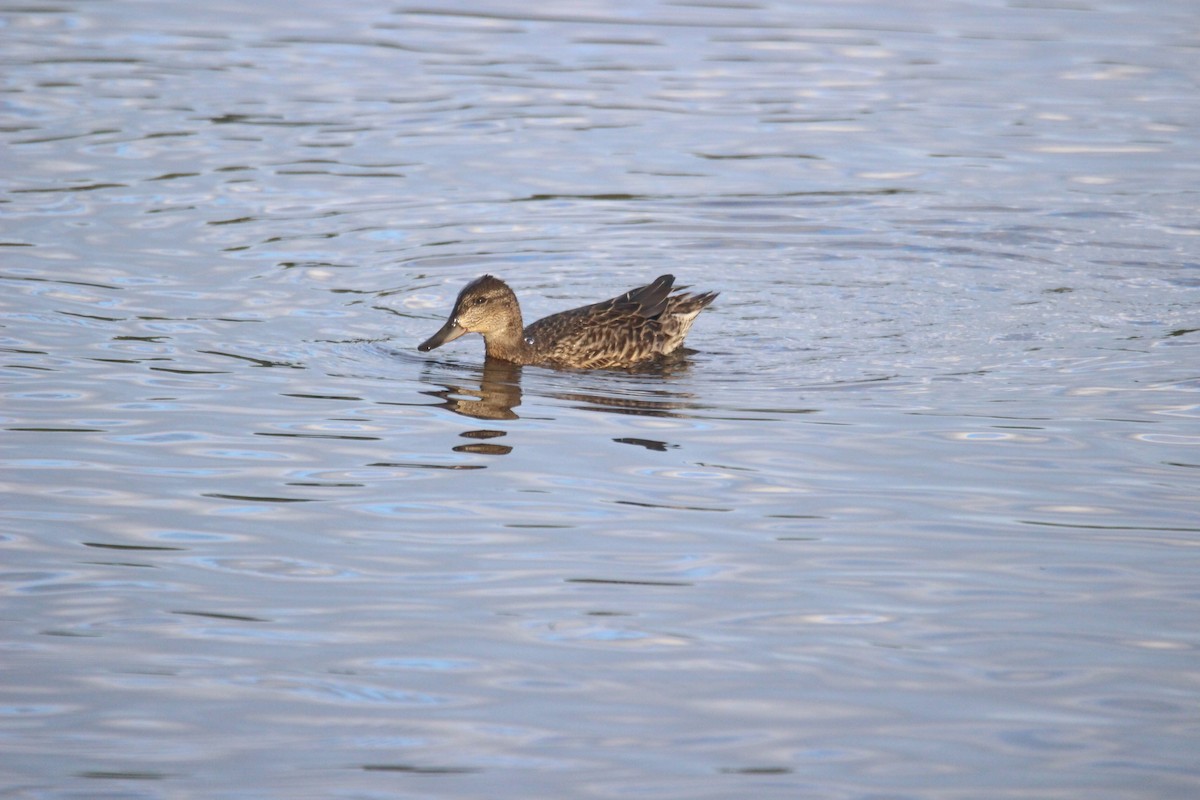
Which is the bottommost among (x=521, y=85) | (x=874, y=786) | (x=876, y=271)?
(x=874, y=786)

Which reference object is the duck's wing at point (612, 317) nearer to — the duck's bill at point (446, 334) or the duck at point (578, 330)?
the duck at point (578, 330)

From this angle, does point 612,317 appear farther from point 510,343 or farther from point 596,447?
point 596,447

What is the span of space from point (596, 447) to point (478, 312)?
2429mm

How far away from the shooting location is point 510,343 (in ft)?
38.1

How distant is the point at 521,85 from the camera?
67.0 ft

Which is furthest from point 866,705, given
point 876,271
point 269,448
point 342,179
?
point 342,179

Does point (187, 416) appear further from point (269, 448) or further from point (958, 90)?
point (958, 90)

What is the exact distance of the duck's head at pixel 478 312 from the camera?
11.2 metres

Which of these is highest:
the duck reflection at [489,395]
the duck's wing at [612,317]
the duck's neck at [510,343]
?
the duck's wing at [612,317]

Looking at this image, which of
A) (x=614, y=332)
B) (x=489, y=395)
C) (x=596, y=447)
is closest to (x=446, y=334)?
(x=489, y=395)

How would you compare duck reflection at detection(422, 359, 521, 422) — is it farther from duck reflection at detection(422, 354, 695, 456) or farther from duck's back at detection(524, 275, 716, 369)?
duck's back at detection(524, 275, 716, 369)

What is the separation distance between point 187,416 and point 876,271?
6282 mm

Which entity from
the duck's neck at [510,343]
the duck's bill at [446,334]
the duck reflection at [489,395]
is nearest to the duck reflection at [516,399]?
the duck reflection at [489,395]

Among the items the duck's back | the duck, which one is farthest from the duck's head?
the duck's back
